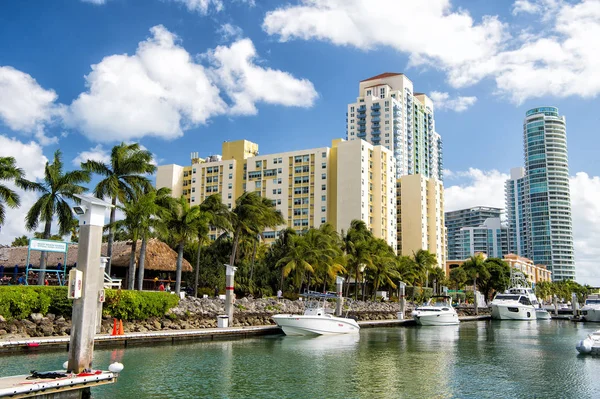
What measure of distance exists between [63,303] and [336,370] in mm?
15622

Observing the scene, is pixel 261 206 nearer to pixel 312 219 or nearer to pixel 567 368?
pixel 567 368

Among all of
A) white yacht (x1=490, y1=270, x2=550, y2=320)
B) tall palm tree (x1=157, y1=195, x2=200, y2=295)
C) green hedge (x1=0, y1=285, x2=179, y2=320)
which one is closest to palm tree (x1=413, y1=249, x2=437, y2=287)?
white yacht (x1=490, y1=270, x2=550, y2=320)

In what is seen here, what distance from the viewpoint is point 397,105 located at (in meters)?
156

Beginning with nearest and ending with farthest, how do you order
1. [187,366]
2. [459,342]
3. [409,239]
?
[187,366] → [459,342] → [409,239]

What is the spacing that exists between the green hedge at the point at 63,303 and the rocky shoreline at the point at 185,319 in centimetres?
35

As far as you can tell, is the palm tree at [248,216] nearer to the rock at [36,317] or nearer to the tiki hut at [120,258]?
the tiki hut at [120,258]

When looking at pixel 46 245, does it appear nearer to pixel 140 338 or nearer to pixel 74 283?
pixel 140 338

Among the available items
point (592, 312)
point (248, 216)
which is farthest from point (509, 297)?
point (248, 216)

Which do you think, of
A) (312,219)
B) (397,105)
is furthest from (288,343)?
(397,105)

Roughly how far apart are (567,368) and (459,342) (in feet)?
44.9

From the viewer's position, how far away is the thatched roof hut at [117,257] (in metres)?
50.6

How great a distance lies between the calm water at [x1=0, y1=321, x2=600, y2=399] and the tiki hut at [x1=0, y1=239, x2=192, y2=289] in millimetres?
19275

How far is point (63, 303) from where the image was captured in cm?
3028

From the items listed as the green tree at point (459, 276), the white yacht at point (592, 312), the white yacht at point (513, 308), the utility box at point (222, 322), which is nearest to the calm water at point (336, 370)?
the utility box at point (222, 322)
